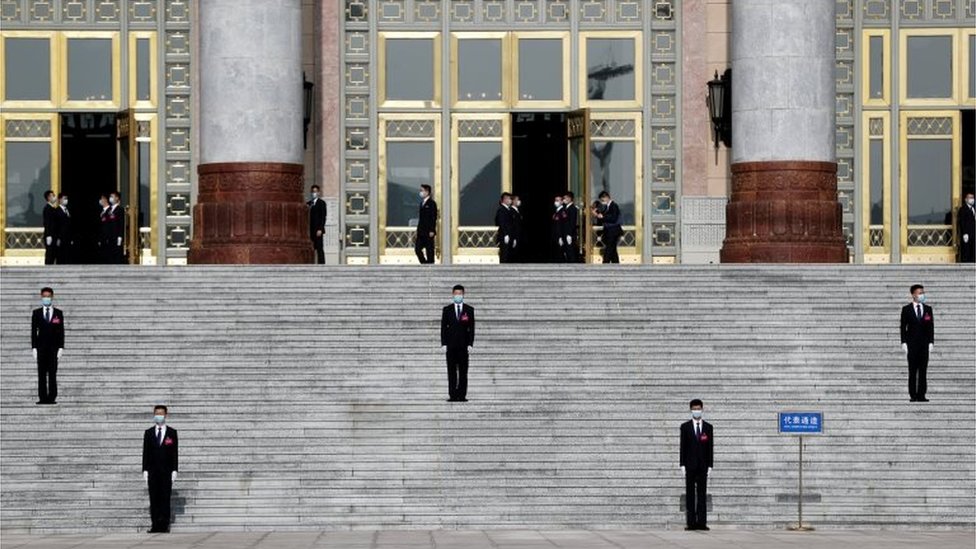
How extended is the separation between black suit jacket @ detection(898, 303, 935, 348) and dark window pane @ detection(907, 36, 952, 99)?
12226 mm

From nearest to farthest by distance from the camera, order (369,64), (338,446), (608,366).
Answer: (338,446), (608,366), (369,64)

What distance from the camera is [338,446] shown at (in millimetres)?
26750

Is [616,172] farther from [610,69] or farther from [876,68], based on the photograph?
[876,68]

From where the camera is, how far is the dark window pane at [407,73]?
39625mm

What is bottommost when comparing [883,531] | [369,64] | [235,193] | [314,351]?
[883,531]

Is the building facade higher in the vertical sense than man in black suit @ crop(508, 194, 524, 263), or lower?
higher

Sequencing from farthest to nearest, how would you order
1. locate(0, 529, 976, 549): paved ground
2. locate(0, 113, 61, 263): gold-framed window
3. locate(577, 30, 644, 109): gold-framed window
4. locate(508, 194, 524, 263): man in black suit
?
1. locate(577, 30, 644, 109): gold-framed window
2. locate(0, 113, 61, 263): gold-framed window
3. locate(508, 194, 524, 263): man in black suit
4. locate(0, 529, 976, 549): paved ground

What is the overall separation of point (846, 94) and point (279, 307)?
13.5 meters

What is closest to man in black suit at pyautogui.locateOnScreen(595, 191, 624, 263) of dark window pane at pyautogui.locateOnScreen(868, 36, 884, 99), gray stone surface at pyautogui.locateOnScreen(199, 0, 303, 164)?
gray stone surface at pyautogui.locateOnScreen(199, 0, 303, 164)

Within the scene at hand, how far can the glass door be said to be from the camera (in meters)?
37.8

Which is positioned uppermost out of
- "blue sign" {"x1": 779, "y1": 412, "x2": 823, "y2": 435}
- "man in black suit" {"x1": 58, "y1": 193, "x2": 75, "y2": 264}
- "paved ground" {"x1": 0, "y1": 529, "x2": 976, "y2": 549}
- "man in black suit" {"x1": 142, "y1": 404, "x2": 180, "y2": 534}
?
"man in black suit" {"x1": 58, "y1": 193, "x2": 75, "y2": 264}

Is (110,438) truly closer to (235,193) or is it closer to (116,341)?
(116,341)

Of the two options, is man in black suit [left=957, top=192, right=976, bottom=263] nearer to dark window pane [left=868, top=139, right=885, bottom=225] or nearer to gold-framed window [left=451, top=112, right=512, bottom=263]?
dark window pane [left=868, top=139, right=885, bottom=225]

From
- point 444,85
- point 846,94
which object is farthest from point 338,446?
point 846,94
